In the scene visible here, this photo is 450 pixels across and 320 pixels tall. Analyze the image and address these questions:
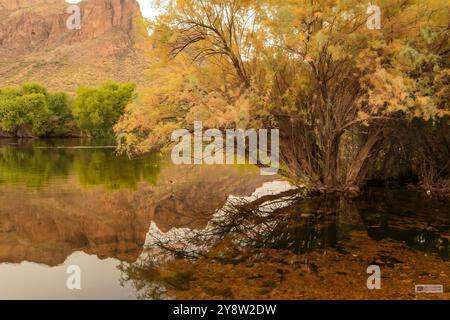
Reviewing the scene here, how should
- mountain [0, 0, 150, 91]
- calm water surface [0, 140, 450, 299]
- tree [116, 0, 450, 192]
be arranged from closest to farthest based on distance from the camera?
calm water surface [0, 140, 450, 299] < tree [116, 0, 450, 192] < mountain [0, 0, 150, 91]

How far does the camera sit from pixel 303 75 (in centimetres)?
1705

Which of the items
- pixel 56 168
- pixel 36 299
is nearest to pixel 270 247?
pixel 36 299

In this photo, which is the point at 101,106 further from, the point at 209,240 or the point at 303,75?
the point at 209,240

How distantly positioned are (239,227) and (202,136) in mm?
4590

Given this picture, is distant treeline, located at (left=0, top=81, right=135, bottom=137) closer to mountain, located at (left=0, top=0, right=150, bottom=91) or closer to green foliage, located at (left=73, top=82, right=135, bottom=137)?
green foliage, located at (left=73, top=82, right=135, bottom=137)

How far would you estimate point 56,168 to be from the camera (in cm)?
2939

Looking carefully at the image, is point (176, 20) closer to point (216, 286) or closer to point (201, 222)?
point (201, 222)

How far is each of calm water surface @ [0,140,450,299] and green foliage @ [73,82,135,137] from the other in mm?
51217

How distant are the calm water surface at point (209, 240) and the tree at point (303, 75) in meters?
2.62

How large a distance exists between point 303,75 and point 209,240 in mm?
8285

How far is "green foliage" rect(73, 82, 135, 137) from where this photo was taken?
70.9 metres

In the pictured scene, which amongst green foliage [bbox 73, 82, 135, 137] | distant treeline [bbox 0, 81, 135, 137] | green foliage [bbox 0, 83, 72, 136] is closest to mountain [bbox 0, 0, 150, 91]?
green foliage [bbox 0, 83, 72, 136]

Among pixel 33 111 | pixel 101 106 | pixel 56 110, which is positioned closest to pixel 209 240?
pixel 101 106

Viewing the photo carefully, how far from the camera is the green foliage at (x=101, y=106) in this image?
70.9 m
